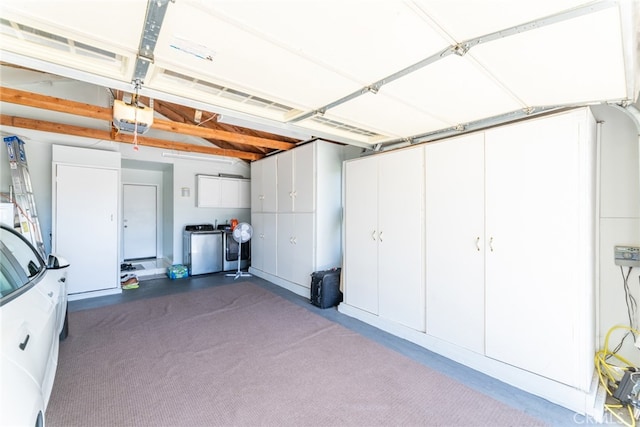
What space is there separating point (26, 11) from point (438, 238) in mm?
3086

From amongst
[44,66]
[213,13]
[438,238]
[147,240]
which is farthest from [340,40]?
[147,240]

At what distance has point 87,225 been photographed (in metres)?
4.34

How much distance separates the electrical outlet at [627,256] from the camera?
216 cm

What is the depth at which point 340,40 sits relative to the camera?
53.7 inches

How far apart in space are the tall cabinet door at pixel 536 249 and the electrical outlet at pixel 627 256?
579 millimetres

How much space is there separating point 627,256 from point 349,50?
2.67 meters

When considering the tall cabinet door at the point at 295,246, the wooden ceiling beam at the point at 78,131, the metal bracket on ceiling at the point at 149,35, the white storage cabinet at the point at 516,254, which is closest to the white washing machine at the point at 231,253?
the tall cabinet door at the point at 295,246

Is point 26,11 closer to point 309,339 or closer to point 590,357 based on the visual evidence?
point 309,339

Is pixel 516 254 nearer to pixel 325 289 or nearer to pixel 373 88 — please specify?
pixel 373 88

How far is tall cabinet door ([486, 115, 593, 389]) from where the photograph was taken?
1.97 m

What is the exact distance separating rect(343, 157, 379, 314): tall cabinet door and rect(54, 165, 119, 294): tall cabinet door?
3828 millimetres

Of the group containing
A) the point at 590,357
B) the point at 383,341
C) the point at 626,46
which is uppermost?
the point at 626,46

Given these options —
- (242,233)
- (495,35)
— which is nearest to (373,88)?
(495,35)

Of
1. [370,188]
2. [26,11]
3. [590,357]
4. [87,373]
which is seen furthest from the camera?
[370,188]
